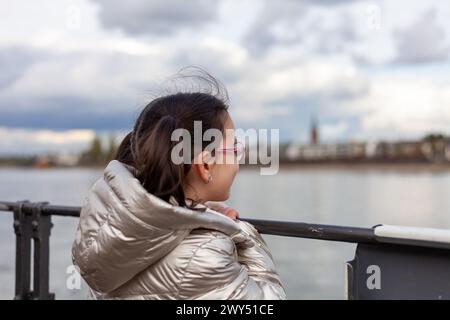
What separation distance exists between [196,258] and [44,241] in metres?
2.61

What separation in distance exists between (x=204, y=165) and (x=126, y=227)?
1.04 feet

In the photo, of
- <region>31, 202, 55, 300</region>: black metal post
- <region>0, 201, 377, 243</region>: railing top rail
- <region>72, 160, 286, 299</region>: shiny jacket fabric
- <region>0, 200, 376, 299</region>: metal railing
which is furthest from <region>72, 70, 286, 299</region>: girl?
<region>31, 202, 55, 300</region>: black metal post

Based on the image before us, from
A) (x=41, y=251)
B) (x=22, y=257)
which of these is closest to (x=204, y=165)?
(x=41, y=251)

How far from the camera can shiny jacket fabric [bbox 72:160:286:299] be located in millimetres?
1732

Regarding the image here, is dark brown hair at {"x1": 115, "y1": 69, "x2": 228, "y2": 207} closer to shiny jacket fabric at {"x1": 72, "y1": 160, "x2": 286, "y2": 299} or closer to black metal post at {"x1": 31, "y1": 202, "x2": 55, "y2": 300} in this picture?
shiny jacket fabric at {"x1": 72, "y1": 160, "x2": 286, "y2": 299}

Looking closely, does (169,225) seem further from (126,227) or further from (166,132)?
(166,132)

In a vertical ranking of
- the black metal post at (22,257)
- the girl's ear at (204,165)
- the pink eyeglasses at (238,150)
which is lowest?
the black metal post at (22,257)

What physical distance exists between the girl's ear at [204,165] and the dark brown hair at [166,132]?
0.02m

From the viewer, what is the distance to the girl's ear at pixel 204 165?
6.24ft

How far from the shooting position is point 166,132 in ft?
6.06

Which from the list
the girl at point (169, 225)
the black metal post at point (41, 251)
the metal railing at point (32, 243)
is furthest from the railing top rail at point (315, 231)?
the black metal post at point (41, 251)

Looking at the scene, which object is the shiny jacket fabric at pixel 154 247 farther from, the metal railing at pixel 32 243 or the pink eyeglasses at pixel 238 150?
the metal railing at pixel 32 243

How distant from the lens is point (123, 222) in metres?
1.73
